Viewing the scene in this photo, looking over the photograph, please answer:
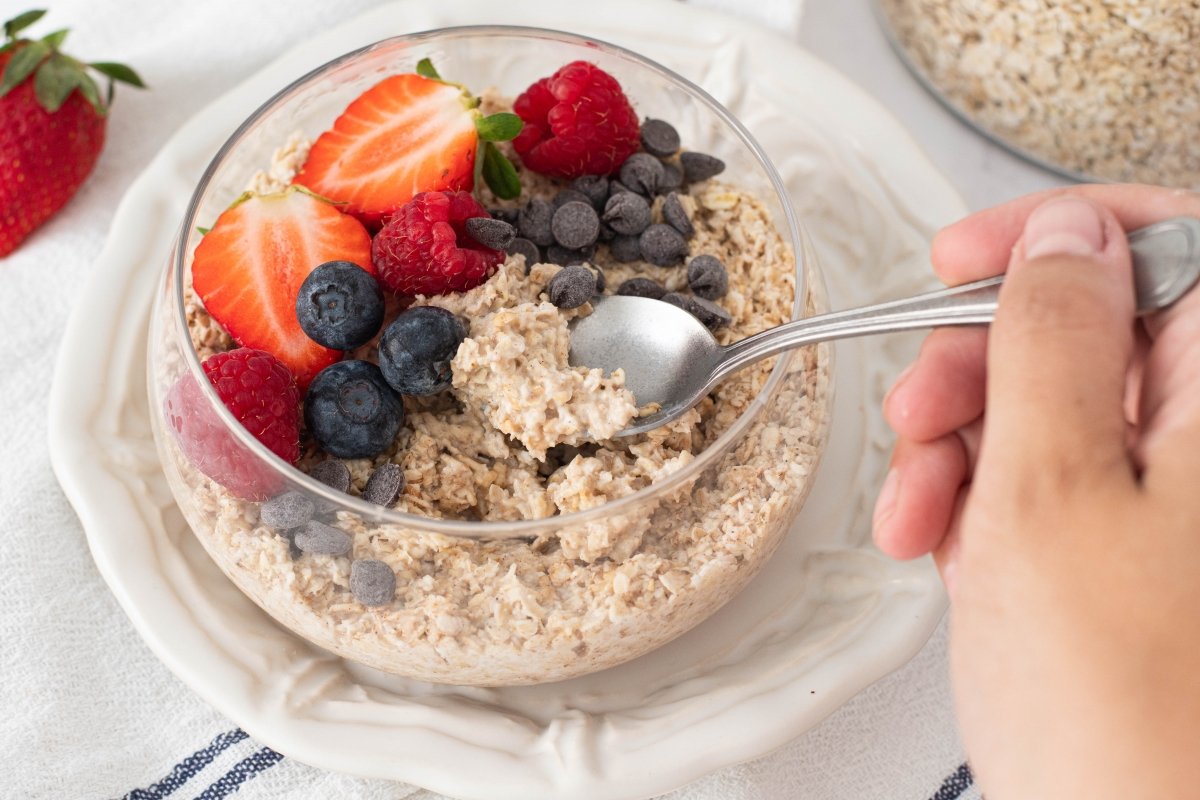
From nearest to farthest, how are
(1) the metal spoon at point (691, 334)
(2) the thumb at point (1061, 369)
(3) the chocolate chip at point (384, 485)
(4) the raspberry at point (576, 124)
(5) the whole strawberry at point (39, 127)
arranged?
1. (2) the thumb at point (1061, 369)
2. (1) the metal spoon at point (691, 334)
3. (3) the chocolate chip at point (384, 485)
4. (4) the raspberry at point (576, 124)
5. (5) the whole strawberry at point (39, 127)

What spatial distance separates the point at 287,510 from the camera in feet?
3.44

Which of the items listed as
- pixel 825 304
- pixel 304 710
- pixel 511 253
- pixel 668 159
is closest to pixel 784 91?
pixel 668 159

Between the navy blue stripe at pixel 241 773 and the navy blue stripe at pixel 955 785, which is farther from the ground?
the navy blue stripe at pixel 241 773

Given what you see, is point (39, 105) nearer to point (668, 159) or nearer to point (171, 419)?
point (171, 419)

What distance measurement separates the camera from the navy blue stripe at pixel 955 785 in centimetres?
130

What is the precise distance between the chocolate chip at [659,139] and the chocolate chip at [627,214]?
0.09m

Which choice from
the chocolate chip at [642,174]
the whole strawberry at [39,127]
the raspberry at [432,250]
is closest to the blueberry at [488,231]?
the raspberry at [432,250]

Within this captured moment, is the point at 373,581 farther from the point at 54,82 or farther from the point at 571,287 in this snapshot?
the point at 54,82

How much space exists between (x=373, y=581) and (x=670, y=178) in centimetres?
63

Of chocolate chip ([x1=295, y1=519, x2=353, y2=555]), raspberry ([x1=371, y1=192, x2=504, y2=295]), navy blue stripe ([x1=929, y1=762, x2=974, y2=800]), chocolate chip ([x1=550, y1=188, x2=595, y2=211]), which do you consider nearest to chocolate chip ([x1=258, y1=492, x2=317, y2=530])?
chocolate chip ([x1=295, y1=519, x2=353, y2=555])

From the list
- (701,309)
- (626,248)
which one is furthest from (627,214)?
(701,309)

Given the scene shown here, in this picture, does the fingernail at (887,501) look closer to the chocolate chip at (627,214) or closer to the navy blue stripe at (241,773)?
the chocolate chip at (627,214)

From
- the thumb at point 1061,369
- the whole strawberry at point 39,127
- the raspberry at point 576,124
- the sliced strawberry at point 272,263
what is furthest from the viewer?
the whole strawberry at point 39,127

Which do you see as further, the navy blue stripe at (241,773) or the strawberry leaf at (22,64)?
the strawberry leaf at (22,64)
